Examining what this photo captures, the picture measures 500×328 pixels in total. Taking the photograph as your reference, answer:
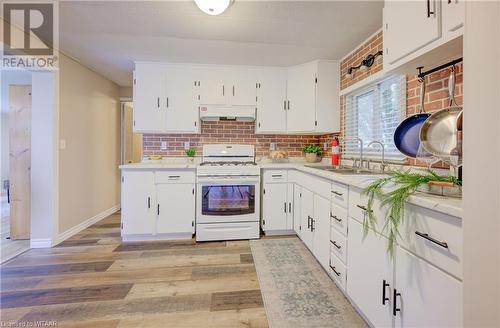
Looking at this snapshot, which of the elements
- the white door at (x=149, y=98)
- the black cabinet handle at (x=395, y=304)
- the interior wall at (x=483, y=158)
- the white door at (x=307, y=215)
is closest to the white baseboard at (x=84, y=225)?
the white door at (x=149, y=98)

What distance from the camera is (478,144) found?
0.70 meters

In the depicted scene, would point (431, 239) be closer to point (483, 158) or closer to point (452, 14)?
point (483, 158)

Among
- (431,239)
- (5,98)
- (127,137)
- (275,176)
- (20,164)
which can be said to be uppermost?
(5,98)

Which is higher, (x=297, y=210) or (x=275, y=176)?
(x=275, y=176)

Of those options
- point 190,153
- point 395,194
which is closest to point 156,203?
point 190,153

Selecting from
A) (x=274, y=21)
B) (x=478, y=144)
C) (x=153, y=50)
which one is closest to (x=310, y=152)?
(x=274, y=21)

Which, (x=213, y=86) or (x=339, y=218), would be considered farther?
(x=213, y=86)

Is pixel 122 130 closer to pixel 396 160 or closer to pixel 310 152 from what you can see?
pixel 310 152

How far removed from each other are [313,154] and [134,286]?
2.63 metres

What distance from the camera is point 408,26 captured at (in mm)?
1302

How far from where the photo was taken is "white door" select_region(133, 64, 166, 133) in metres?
3.10

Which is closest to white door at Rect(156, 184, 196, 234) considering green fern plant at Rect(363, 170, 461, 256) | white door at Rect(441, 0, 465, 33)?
green fern plant at Rect(363, 170, 461, 256)

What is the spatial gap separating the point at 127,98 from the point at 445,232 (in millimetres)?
4821

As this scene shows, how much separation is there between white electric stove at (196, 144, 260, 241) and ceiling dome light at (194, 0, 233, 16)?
5.34 ft
